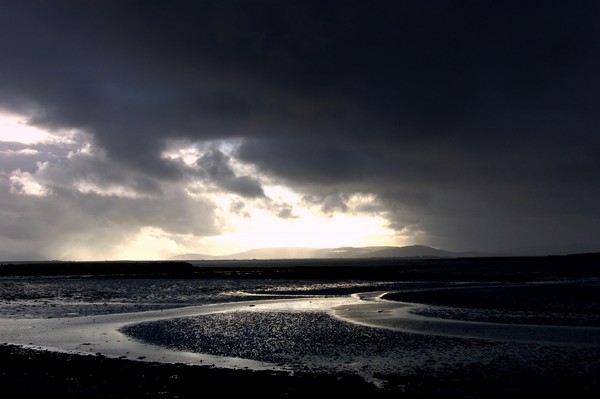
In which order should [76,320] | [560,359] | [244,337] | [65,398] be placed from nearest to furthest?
1. [65,398]
2. [560,359]
3. [244,337]
4. [76,320]

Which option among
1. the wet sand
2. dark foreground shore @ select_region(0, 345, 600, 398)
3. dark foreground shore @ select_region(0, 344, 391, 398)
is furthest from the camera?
the wet sand

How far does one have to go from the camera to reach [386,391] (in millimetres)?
14438

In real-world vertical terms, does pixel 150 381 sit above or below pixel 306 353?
above

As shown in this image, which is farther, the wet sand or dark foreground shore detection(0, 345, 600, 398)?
the wet sand

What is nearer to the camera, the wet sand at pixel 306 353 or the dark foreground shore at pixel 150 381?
the dark foreground shore at pixel 150 381

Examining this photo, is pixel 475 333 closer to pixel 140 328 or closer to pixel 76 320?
pixel 140 328

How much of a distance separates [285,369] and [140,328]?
14434 millimetres

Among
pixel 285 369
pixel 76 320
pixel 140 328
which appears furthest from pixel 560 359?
pixel 76 320

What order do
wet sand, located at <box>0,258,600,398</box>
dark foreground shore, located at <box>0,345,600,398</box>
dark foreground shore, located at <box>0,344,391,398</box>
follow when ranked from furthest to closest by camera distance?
wet sand, located at <box>0,258,600,398</box> → dark foreground shore, located at <box>0,344,391,398</box> → dark foreground shore, located at <box>0,345,600,398</box>

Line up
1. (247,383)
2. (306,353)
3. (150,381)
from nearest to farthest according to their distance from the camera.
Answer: (247,383)
(150,381)
(306,353)

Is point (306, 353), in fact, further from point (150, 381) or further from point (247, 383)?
point (150, 381)

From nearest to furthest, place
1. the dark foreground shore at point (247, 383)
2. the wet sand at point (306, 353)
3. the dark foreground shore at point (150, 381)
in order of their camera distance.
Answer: the dark foreground shore at point (247, 383), the dark foreground shore at point (150, 381), the wet sand at point (306, 353)

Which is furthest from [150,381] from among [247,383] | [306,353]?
[306,353]

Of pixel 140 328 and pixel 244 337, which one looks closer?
pixel 244 337
